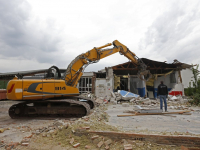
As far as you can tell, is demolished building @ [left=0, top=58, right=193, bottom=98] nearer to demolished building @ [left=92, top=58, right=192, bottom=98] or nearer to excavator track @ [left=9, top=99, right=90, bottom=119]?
demolished building @ [left=92, top=58, right=192, bottom=98]

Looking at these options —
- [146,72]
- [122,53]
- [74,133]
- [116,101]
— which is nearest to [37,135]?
[74,133]

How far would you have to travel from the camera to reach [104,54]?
8016mm

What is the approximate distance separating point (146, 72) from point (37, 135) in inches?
385

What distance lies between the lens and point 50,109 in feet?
21.9

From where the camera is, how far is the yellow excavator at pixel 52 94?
6.03m

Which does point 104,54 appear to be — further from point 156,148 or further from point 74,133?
point 156,148

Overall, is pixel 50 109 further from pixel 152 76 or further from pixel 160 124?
pixel 152 76

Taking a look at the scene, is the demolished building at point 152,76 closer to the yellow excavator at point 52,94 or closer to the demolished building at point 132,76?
the demolished building at point 132,76

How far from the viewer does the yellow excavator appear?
6031 mm

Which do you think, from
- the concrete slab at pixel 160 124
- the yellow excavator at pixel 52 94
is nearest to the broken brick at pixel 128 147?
the concrete slab at pixel 160 124

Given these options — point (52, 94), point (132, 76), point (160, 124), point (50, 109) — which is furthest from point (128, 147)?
point (132, 76)

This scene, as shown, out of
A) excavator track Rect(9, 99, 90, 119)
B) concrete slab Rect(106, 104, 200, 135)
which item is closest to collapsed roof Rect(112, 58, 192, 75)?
excavator track Rect(9, 99, 90, 119)

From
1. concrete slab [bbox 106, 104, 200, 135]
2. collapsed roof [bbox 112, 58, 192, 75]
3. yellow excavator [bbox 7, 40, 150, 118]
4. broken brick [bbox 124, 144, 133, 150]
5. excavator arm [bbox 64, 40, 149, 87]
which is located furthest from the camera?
collapsed roof [bbox 112, 58, 192, 75]

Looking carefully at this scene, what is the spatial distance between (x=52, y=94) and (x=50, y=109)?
2.60 feet
